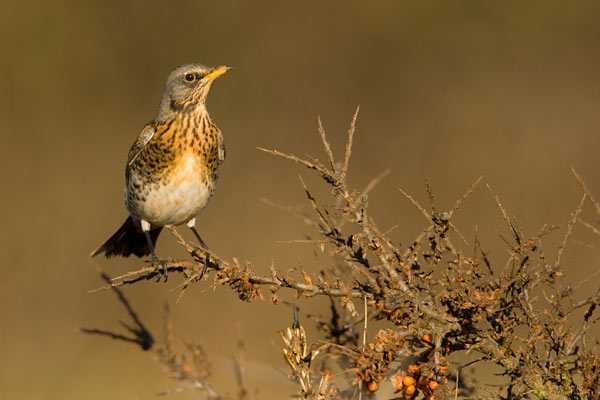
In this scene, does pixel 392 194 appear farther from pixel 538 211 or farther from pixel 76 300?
pixel 76 300

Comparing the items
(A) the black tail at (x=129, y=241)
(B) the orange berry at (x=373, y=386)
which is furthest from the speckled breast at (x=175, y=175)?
(B) the orange berry at (x=373, y=386)

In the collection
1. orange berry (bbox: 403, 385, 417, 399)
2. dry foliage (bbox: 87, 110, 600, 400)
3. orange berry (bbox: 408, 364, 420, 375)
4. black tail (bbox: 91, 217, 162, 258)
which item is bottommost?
orange berry (bbox: 403, 385, 417, 399)

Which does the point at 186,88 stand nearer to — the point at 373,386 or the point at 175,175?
the point at 175,175

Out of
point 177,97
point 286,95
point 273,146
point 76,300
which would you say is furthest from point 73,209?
point 177,97

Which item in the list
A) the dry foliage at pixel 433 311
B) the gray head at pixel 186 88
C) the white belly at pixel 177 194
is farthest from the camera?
the gray head at pixel 186 88

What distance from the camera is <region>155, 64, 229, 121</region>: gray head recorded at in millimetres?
4480

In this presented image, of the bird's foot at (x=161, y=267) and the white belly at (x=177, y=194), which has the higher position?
the white belly at (x=177, y=194)

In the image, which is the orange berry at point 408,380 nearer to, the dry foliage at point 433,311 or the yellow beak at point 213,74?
the dry foliage at point 433,311

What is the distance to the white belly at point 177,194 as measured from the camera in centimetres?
433

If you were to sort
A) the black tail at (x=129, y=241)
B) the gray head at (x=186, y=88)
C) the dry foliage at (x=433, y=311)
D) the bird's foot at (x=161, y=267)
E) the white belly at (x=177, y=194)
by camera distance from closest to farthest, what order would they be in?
the dry foliage at (x=433, y=311) < the bird's foot at (x=161, y=267) < the white belly at (x=177, y=194) < the gray head at (x=186, y=88) < the black tail at (x=129, y=241)

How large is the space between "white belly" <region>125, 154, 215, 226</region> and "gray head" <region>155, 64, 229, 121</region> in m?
0.33

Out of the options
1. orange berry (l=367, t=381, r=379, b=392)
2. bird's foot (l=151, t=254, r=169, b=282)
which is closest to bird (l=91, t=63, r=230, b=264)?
bird's foot (l=151, t=254, r=169, b=282)

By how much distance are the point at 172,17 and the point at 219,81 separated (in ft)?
4.03

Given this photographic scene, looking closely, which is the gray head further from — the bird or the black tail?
the black tail
